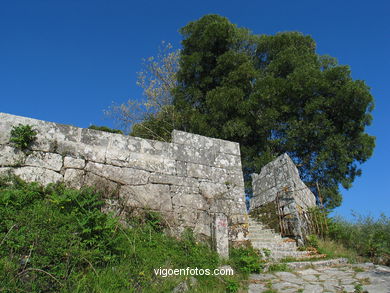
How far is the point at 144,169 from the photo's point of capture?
5.48 meters

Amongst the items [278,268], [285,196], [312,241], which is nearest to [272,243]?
[312,241]

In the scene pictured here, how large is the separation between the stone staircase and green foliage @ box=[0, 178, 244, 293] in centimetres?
241

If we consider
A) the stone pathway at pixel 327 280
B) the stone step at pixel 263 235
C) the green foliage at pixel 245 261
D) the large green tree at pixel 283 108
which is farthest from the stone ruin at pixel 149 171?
the large green tree at pixel 283 108

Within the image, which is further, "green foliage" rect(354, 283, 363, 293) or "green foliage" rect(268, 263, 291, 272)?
"green foliage" rect(268, 263, 291, 272)

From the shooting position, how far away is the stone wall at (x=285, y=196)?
775 cm

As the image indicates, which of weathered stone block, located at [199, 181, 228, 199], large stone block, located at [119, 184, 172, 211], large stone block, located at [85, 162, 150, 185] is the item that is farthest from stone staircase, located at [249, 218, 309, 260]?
large stone block, located at [85, 162, 150, 185]

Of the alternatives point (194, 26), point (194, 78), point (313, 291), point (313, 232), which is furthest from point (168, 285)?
point (194, 26)

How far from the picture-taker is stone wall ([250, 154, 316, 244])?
7746 millimetres

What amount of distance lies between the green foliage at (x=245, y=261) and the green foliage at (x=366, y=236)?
3147 mm

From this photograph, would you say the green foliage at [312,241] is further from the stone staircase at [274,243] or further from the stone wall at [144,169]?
the stone wall at [144,169]

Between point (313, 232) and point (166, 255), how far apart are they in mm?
5155

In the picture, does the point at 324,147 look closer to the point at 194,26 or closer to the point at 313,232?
the point at 313,232

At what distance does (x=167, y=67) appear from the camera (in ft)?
55.8

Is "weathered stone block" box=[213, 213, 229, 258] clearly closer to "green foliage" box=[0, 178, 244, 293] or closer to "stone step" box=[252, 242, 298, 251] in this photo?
"green foliage" box=[0, 178, 244, 293]
